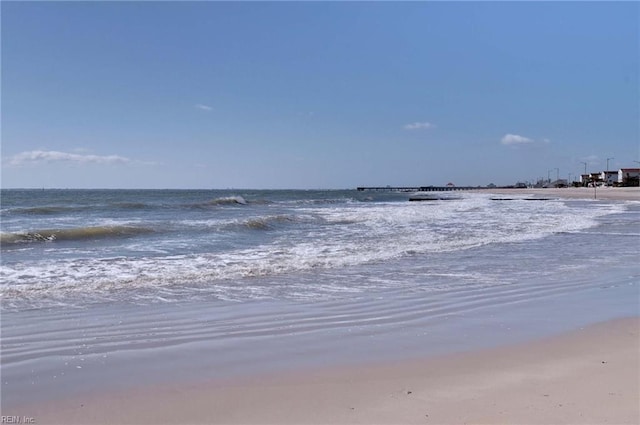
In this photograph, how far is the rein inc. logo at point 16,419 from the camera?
338 centimetres

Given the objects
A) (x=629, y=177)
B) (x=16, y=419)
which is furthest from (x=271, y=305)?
(x=629, y=177)

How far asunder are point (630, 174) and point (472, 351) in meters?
140

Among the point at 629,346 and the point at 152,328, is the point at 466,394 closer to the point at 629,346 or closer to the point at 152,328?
the point at 629,346

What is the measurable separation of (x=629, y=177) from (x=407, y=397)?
139070mm

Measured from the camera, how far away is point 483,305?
661 centimetres

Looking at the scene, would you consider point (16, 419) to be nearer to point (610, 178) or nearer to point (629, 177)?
point (629, 177)

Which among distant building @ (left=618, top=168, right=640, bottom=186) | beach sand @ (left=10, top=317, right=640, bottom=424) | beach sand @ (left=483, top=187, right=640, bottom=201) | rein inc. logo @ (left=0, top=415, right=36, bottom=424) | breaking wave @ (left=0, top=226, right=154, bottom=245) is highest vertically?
distant building @ (left=618, top=168, right=640, bottom=186)

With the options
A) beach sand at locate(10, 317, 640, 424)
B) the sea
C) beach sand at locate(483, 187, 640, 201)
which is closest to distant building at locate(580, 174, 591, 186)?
beach sand at locate(483, 187, 640, 201)

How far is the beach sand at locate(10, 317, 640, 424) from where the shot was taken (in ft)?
10.6

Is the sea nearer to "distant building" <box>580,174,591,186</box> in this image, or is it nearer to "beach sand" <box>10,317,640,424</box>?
"beach sand" <box>10,317,640,424</box>

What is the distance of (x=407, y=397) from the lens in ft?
11.7

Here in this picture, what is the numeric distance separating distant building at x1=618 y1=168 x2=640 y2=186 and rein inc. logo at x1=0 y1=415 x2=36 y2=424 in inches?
5372

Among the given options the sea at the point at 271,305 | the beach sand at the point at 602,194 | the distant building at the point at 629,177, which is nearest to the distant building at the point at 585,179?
the distant building at the point at 629,177

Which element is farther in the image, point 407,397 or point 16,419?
point 407,397
